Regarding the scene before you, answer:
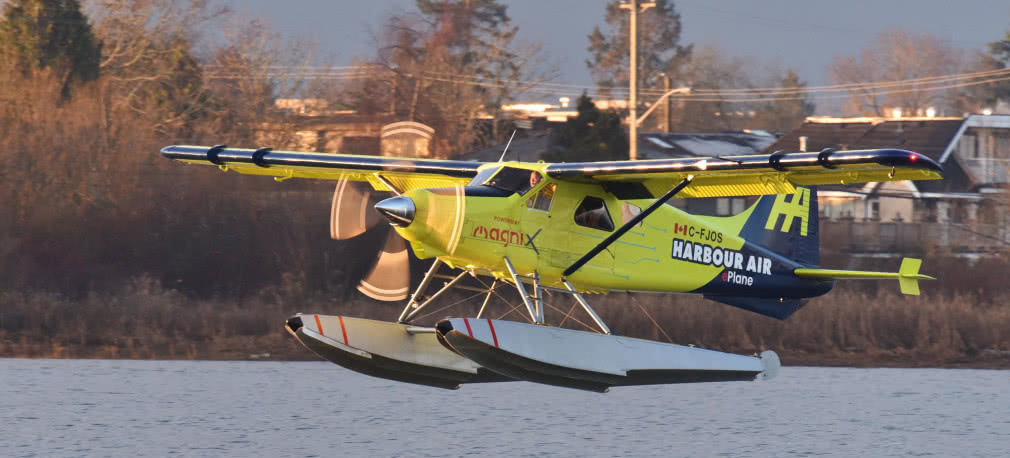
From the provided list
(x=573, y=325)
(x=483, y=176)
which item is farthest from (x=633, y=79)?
(x=483, y=176)

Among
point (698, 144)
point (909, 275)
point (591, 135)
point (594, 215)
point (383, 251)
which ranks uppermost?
point (698, 144)

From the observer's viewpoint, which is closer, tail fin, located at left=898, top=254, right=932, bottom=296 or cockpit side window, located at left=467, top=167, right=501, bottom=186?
cockpit side window, located at left=467, top=167, right=501, bottom=186

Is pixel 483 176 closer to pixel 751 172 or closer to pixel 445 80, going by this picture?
pixel 751 172

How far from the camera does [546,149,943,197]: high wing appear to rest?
10.3 metres

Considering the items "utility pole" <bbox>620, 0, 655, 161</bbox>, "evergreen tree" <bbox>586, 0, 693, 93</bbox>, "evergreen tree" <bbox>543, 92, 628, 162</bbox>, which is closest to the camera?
"utility pole" <bbox>620, 0, 655, 161</bbox>

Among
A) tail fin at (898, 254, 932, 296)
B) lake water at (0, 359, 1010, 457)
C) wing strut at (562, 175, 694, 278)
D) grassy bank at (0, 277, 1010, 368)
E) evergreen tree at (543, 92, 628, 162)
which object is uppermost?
evergreen tree at (543, 92, 628, 162)

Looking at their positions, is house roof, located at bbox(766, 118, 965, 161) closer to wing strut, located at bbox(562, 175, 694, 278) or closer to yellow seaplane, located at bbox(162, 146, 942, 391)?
yellow seaplane, located at bbox(162, 146, 942, 391)

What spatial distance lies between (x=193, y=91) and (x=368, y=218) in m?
18.7

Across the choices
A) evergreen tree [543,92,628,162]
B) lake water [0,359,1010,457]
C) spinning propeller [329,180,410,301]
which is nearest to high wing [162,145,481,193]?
spinning propeller [329,180,410,301]

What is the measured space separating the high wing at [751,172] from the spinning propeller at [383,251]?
1779 mm

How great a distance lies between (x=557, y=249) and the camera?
37.1ft

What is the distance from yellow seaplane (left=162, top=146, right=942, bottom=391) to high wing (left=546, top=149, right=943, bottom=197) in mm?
16

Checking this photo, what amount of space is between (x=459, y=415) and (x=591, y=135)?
44.4 feet

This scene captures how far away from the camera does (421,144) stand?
27359mm
